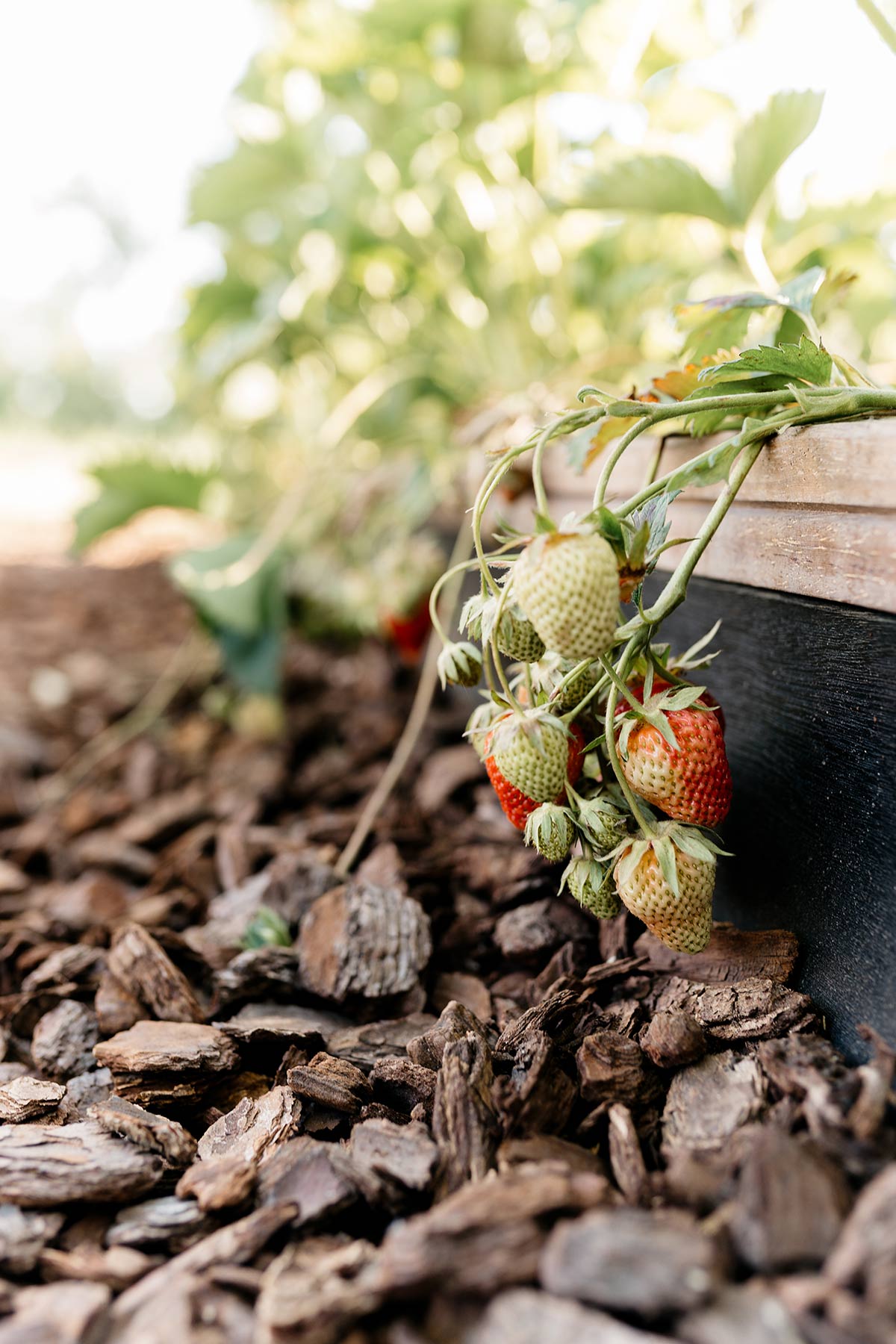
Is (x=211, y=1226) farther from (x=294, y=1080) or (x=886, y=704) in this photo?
(x=886, y=704)

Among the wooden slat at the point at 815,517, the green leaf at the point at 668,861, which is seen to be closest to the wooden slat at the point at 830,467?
the wooden slat at the point at 815,517

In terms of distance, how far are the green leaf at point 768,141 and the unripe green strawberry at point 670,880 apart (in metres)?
0.65

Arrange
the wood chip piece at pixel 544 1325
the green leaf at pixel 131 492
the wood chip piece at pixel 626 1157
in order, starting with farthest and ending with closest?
the green leaf at pixel 131 492
the wood chip piece at pixel 626 1157
the wood chip piece at pixel 544 1325

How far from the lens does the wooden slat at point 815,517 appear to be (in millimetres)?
507

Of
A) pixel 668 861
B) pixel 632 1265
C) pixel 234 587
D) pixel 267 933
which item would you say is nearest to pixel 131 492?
pixel 234 587

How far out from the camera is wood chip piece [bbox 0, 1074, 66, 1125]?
2.06ft

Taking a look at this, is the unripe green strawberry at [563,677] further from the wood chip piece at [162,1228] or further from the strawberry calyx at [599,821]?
the wood chip piece at [162,1228]

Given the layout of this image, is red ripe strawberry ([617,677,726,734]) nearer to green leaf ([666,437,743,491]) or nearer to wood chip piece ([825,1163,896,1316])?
green leaf ([666,437,743,491])

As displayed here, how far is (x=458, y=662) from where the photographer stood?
62 centimetres

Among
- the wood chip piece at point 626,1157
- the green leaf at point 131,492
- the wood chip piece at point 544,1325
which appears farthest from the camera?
the green leaf at point 131,492

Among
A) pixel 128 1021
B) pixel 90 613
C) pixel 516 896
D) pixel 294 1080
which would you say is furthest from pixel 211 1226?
Answer: pixel 90 613

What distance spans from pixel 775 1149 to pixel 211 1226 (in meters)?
0.30

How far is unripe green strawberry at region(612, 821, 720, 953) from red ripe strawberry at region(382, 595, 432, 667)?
2.74 feet

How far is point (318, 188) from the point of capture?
174cm
